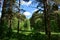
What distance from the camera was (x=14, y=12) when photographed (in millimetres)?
34156

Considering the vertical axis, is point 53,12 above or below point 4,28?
above

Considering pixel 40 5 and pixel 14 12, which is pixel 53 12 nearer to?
pixel 40 5

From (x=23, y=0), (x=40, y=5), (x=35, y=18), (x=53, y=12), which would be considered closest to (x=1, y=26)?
(x=53, y=12)

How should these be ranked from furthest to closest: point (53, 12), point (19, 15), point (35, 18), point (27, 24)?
point (27, 24)
point (35, 18)
point (19, 15)
point (53, 12)

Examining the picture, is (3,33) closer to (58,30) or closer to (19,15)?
(19,15)

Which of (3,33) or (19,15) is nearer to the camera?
(3,33)

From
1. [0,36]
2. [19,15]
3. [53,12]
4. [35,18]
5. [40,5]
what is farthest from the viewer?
[35,18]

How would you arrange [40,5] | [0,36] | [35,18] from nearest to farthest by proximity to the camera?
[0,36]
[40,5]
[35,18]

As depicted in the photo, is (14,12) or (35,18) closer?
(14,12)

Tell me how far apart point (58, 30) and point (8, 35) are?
94.1 feet

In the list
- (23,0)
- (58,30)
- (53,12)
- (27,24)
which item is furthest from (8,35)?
(27,24)

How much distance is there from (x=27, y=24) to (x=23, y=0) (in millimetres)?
28149

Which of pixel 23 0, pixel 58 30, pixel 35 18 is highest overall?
pixel 23 0

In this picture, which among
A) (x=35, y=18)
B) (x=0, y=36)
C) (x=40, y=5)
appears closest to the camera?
(x=0, y=36)
